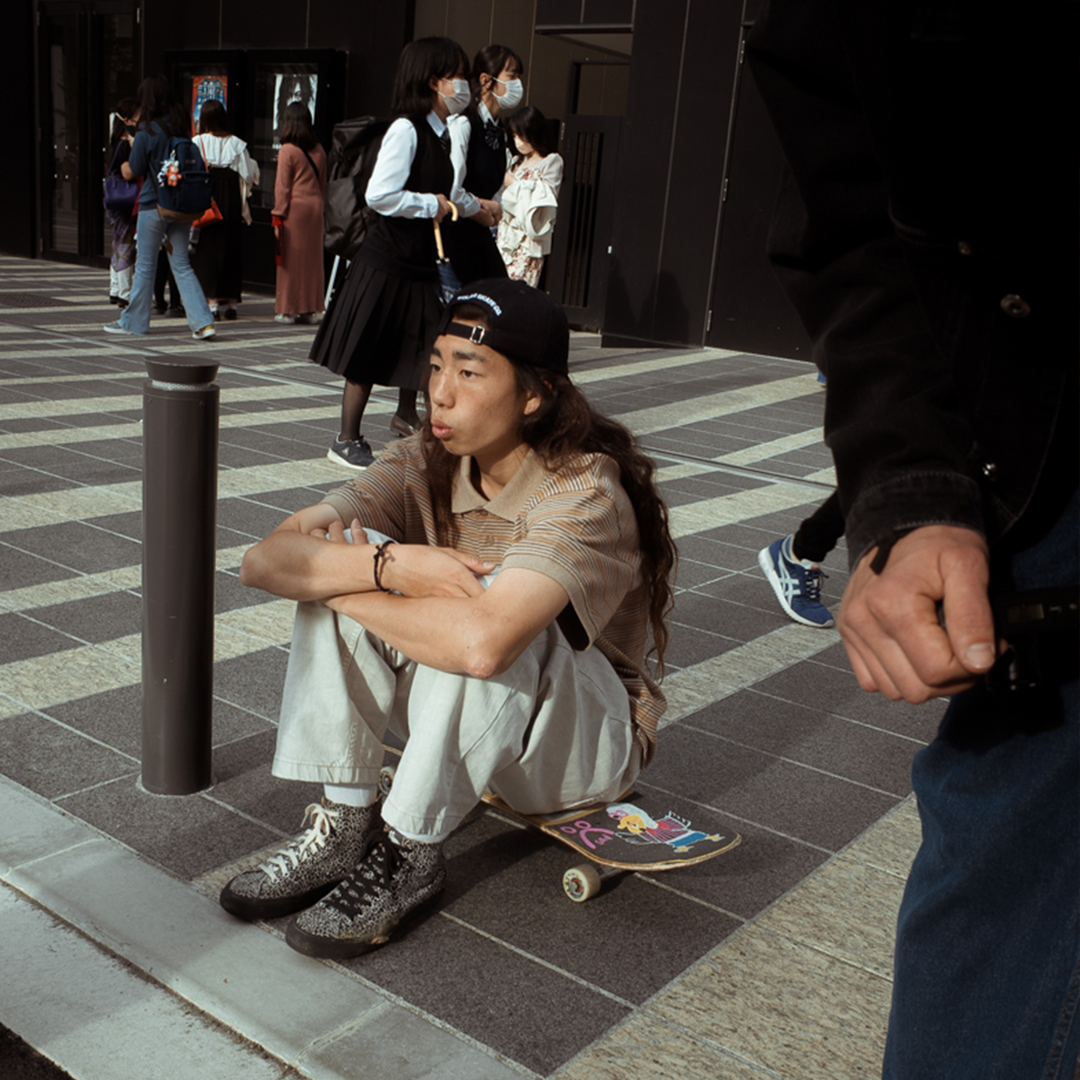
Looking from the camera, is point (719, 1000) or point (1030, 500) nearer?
point (1030, 500)

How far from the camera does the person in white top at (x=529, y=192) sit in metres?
10.5

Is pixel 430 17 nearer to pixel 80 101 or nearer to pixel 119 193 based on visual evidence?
pixel 119 193

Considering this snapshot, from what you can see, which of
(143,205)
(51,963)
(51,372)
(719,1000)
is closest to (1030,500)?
(719,1000)

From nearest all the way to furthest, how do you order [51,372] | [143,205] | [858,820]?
[858,820] < [51,372] < [143,205]

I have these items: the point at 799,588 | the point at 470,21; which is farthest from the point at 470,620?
the point at 470,21

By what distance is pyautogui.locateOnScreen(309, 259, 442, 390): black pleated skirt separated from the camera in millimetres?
5840

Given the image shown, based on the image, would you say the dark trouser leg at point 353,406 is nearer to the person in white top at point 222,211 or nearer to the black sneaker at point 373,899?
the black sneaker at point 373,899

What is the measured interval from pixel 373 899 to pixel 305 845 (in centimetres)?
21

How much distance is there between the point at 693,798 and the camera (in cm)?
300

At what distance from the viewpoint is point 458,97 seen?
5.93 metres

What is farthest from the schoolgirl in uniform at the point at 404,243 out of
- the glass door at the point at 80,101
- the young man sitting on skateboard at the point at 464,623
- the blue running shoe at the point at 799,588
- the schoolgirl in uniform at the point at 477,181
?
the glass door at the point at 80,101

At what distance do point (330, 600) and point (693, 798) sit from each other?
1.14m

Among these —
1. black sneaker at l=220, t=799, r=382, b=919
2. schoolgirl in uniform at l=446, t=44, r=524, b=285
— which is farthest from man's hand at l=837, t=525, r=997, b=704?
schoolgirl in uniform at l=446, t=44, r=524, b=285

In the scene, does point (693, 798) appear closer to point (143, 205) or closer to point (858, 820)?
point (858, 820)
